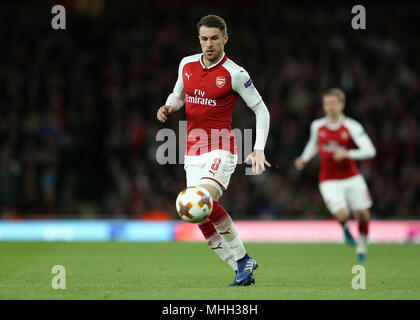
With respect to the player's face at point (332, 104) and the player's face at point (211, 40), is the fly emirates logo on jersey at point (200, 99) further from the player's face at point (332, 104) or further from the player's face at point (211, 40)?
the player's face at point (332, 104)

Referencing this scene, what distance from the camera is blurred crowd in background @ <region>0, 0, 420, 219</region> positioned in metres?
16.8

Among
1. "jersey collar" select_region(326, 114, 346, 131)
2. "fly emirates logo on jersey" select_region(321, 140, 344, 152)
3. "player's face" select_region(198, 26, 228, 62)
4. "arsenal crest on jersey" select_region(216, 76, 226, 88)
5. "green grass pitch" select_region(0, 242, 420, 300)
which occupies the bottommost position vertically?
"green grass pitch" select_region(0, 242, 420, 300)

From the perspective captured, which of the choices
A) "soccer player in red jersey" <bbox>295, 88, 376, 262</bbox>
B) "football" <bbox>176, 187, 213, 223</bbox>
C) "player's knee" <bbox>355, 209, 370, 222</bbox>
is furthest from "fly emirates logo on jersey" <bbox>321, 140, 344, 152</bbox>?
"football" <bbox>176, 187, 213, 223</bbox>

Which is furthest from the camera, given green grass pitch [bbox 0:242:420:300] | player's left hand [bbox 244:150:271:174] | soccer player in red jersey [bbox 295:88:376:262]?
soccer player in red jersey [bbox 295:88:376:262]

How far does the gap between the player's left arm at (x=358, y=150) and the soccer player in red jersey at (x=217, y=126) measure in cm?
390

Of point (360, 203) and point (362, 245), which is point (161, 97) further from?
point (362, 245)

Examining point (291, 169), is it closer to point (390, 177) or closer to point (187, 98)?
point (390, 177)

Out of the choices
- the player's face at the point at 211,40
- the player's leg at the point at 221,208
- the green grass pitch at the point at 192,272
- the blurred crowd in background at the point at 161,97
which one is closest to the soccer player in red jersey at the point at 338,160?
the green grass pitch at the point at 192,272

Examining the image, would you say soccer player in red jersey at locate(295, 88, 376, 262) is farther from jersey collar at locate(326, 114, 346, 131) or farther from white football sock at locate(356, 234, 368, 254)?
white football sock at locate(356, 234, 368, 254)

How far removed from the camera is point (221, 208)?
22.2ft

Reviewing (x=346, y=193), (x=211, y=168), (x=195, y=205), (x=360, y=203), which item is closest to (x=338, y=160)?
(x=346, y=193)

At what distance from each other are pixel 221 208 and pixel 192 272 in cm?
180

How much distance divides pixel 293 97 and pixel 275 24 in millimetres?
3188

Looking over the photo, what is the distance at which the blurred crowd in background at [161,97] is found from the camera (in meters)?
16.8
